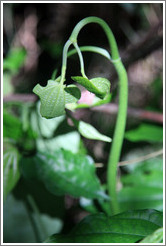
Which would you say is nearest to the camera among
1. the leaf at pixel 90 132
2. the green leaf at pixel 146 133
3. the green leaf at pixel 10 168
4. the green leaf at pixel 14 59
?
the leaf at pixel 90 132

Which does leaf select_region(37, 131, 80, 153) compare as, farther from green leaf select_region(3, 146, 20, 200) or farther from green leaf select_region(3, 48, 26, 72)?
green leaf select_region(3, 48, 26, 72)

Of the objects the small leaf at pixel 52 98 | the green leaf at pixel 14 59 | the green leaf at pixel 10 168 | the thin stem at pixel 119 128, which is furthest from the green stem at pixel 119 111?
the green leaf at pixel 14 59

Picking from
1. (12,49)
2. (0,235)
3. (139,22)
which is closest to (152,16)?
(139,22)

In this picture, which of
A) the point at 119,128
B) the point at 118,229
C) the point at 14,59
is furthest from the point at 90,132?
the point at 14,59

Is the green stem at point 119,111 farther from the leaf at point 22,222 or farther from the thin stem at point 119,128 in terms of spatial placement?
the leaf at point 22,222

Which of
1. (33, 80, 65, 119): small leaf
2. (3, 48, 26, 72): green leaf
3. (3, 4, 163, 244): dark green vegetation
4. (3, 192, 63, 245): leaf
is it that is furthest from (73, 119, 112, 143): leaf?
(3, 48, 26, 72): green leaf

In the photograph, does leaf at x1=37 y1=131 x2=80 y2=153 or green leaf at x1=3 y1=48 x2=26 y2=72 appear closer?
leaf at x1=37 y1=131 x2=80 y2=153
